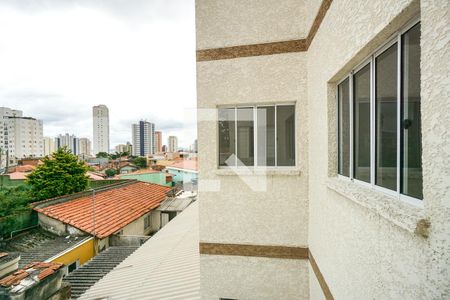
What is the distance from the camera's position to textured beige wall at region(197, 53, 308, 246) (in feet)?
13.2

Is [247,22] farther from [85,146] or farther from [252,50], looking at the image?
[85,146]

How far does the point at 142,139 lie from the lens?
167125 millimetres

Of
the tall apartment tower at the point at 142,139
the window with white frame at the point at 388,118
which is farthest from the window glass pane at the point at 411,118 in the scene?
the tall apartment tower at the point at 142,139

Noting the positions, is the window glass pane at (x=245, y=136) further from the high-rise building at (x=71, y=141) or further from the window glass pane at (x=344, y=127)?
the high-rise building at (x=71, y=141)

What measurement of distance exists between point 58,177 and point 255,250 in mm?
25142

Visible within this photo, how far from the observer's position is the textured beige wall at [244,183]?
13.2 ft

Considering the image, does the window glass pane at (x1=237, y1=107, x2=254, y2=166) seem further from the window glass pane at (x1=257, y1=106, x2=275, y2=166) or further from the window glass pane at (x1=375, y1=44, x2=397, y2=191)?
the window glass pane at (x1=375, y1=44, x2=397, y2=191)

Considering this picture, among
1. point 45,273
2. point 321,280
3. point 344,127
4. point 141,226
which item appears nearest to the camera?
point 344,127

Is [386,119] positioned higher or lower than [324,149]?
higher

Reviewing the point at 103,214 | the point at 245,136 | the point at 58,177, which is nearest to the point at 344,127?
the point at 245,136

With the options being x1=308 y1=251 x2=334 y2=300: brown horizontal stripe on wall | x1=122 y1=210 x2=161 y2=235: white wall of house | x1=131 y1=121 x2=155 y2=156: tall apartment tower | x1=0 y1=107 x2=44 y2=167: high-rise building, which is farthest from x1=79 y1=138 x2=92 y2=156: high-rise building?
x1=308 y1=251 x2=334 y2=300: brown horizontal stripe on wall

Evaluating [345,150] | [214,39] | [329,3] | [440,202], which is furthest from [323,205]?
[214,39]

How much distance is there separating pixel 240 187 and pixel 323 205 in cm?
153

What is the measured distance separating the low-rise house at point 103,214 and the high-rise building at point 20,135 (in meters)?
127
